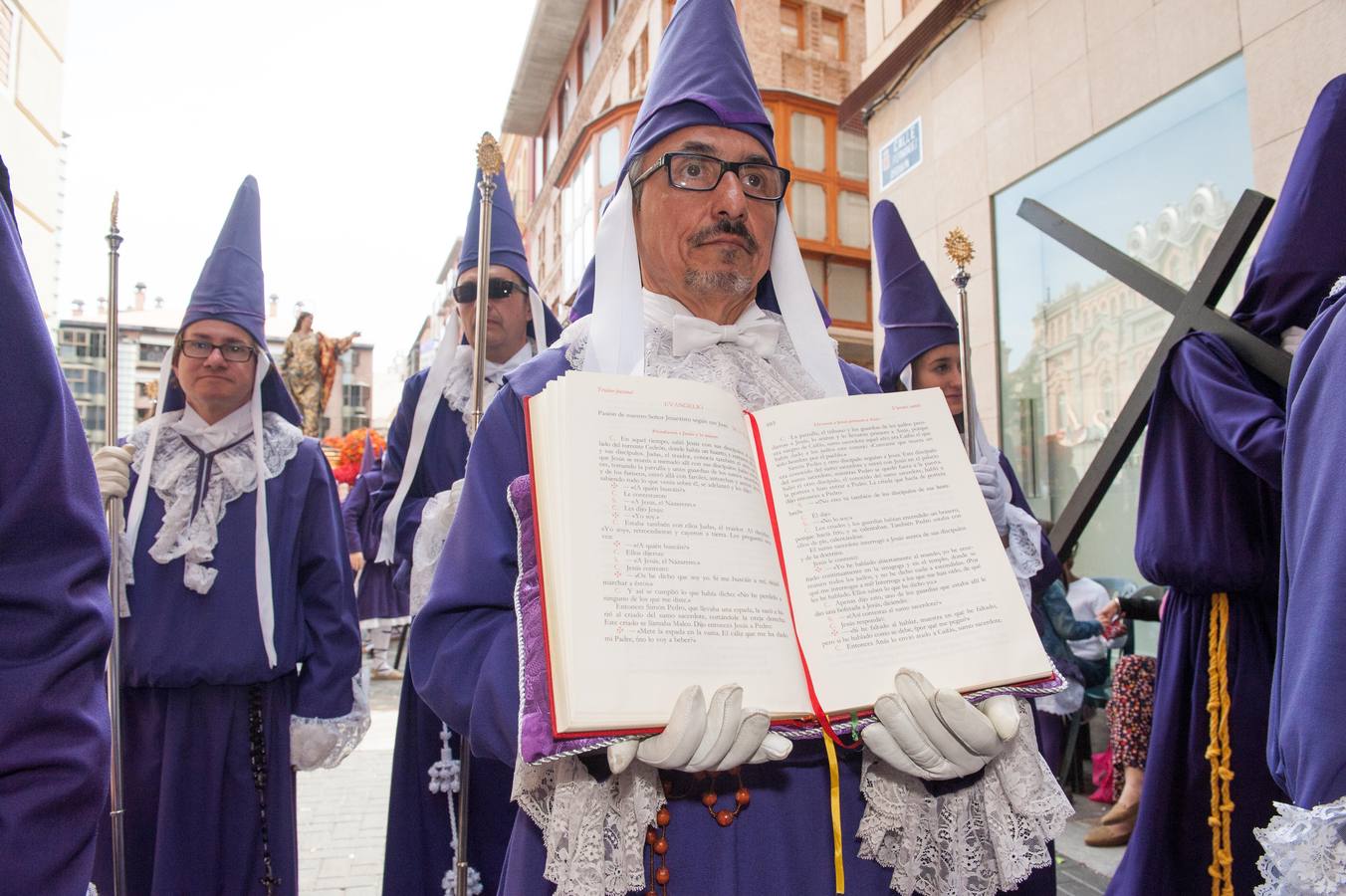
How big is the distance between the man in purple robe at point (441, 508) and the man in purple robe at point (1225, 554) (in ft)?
6.67

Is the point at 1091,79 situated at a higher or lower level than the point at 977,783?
higher

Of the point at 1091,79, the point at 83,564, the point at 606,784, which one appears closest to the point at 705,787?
the point at 606,784

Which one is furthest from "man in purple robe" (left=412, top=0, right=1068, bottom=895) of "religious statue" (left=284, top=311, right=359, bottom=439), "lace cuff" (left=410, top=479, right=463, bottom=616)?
"religious statue" (left=284, top=311, right=359, bottom=439)

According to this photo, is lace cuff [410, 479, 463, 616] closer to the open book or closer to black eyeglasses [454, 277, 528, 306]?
black eyeglasses [454, 277, 528, 306]

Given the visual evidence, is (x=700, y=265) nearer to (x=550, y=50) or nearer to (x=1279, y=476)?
(x=1279, y=476)

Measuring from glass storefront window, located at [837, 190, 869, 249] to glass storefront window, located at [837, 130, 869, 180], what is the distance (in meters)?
0.41

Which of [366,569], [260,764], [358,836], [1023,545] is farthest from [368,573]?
[1023,545]

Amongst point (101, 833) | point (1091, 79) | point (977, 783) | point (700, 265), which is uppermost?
point (1091, 79)

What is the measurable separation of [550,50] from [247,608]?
27.8 meters

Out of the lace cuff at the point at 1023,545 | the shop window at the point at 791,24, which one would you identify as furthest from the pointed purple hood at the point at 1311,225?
the shop window at the point at 791,24

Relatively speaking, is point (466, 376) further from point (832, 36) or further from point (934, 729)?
point (832, 36)

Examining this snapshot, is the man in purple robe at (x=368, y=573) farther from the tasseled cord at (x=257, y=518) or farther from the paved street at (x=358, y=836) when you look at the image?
the tasseled cord at (x=257, y=518)

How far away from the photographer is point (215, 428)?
3.20 metres

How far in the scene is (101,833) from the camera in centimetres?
280
